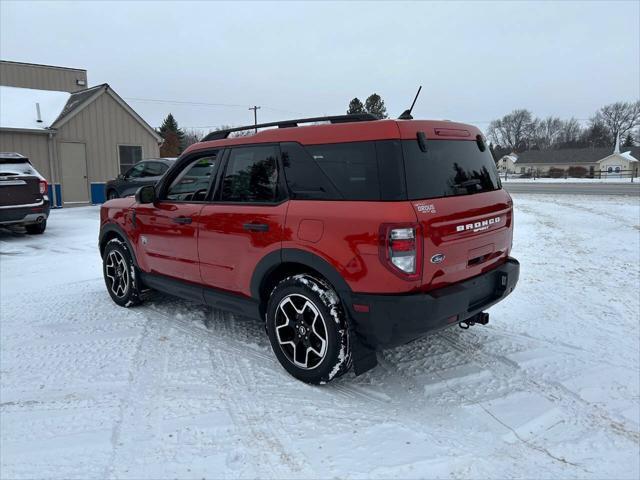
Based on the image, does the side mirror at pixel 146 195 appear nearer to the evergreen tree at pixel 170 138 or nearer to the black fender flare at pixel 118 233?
the black fender flare at pixel 118 233

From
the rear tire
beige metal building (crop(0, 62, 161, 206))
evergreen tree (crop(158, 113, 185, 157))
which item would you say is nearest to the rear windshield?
the rear tire

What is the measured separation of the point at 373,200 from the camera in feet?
9.68

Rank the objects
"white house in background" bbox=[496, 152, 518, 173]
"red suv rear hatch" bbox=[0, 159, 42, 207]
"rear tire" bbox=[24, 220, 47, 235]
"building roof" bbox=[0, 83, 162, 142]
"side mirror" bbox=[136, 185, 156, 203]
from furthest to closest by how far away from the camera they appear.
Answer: "white house in background" bbox=[496, 152, 518, 173] < "building roof" bbox=[0, 83, 162, 142] < "rear tire" bbox=[24, 220, 47, 235] < "red suv rear hatch" bbox=[0, 159, 42, 207] < "side mirror" bbox=[136, 185, 156, 203]

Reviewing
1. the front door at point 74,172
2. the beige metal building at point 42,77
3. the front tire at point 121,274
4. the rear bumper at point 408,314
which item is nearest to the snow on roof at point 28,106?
the beige metal building at point 42,77

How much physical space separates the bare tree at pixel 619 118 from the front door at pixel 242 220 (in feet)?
Answer: 327

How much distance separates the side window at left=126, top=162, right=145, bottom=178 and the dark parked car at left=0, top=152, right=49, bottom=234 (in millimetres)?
3716

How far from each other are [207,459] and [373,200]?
1802mm

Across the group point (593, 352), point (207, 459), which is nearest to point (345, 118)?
point (207, 459)

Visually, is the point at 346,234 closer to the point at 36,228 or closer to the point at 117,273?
the point at 117,273

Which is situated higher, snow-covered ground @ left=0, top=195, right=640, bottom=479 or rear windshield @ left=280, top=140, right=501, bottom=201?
rear windshield @ left=280, top=140, right=501, bottom=201

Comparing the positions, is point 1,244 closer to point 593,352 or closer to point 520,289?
point 520,289

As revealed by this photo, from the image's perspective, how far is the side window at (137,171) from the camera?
1405 cm

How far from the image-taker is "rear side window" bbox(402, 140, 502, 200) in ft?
9.89

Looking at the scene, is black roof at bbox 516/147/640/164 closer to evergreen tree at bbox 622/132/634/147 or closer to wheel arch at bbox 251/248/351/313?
evergreen tree at bbox 622/132/634/147
